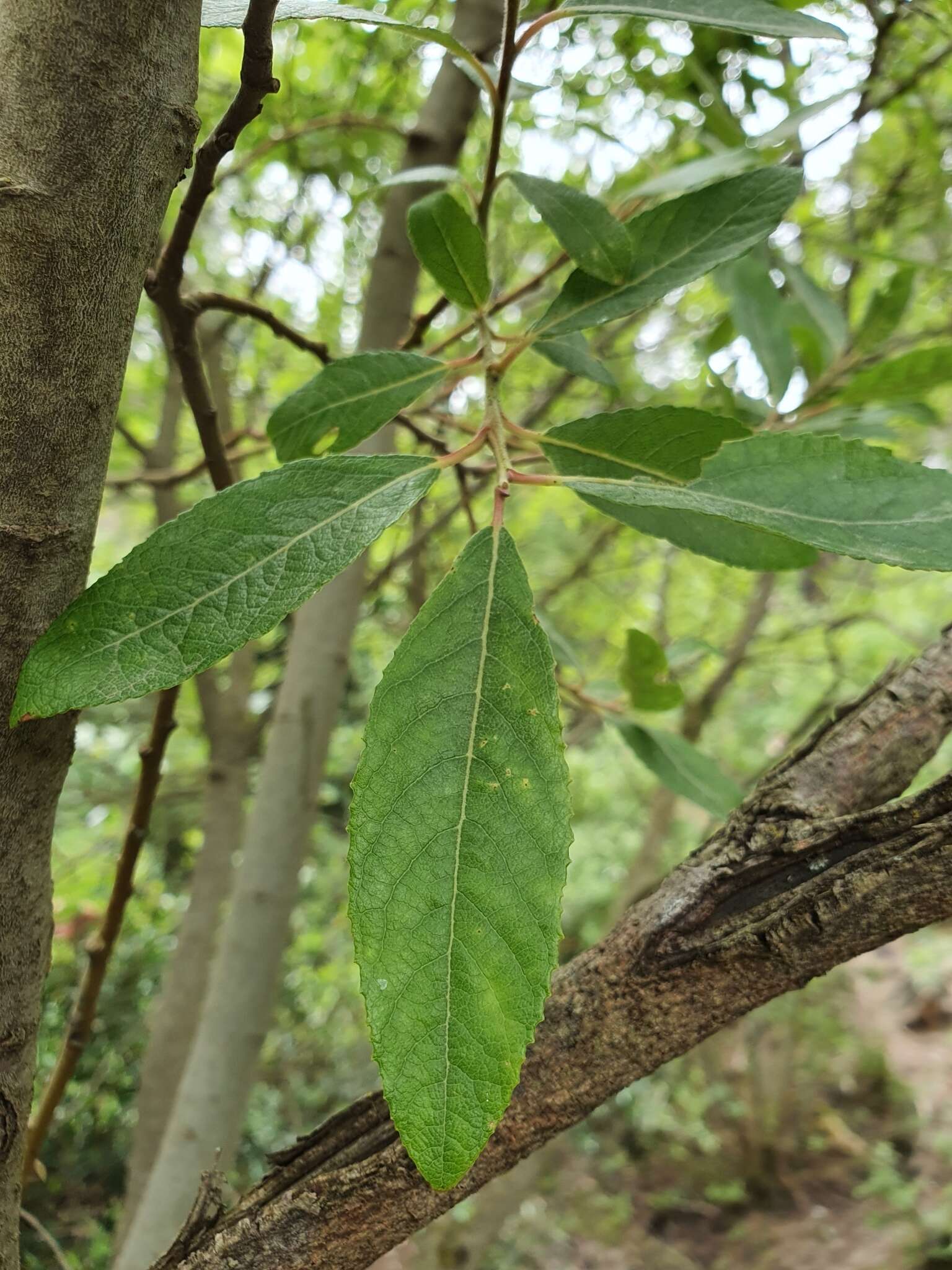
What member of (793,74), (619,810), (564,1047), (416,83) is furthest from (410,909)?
(619,810)

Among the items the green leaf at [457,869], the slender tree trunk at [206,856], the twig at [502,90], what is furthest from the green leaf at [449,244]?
the slender tree trunk at [206,856]

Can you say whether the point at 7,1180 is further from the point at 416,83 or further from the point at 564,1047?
the point at 416,83

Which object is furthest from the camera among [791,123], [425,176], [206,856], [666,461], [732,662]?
[732,662]

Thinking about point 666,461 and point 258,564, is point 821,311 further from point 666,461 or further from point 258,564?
point 258,564

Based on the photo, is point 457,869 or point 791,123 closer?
point 457,869

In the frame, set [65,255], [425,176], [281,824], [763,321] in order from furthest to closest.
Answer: [281,824] → [763,321] → [425,176] → [65,255]

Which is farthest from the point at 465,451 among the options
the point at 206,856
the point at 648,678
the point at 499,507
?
the point at 206,856

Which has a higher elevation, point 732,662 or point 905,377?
point 732,662

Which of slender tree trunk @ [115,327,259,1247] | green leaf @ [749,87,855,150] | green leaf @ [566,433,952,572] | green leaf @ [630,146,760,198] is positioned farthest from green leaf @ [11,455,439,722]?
slender tree trunk @ [115,327,259,1247]
